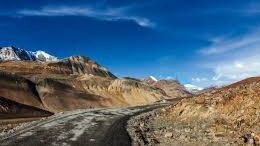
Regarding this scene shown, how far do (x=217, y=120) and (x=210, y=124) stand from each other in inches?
31.6

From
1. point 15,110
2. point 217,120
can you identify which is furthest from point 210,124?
point 15,110

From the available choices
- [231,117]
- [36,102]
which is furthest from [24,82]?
[231,117]

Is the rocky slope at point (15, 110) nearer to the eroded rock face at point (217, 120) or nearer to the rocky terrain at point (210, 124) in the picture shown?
the eroded rock face at point (217, 120)

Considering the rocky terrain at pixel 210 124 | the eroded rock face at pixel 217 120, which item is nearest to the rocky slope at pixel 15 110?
the eroded rock face at pixel 217 120

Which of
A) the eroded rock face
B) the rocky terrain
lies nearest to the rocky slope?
the eroded rock face

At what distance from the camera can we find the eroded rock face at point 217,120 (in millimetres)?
30639

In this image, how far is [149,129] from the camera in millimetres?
41000

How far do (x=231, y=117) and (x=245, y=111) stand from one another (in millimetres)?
1413

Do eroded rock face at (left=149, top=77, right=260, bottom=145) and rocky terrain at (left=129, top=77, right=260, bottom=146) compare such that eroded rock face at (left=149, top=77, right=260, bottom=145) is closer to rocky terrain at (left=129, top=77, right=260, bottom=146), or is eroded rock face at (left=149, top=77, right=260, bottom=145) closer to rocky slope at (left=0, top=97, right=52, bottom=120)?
rocky terrain at (left=129, top=77, right=260, bottom=146)

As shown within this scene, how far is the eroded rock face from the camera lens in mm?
30639

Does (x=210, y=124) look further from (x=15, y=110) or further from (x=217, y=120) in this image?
(x=15, y=110)

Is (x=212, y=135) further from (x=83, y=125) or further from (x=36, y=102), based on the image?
(x=36, y=102)

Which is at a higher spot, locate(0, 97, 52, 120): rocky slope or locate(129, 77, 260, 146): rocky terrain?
locate(0, 97, 52, 120): rocky slope

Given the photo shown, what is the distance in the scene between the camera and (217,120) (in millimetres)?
38875
